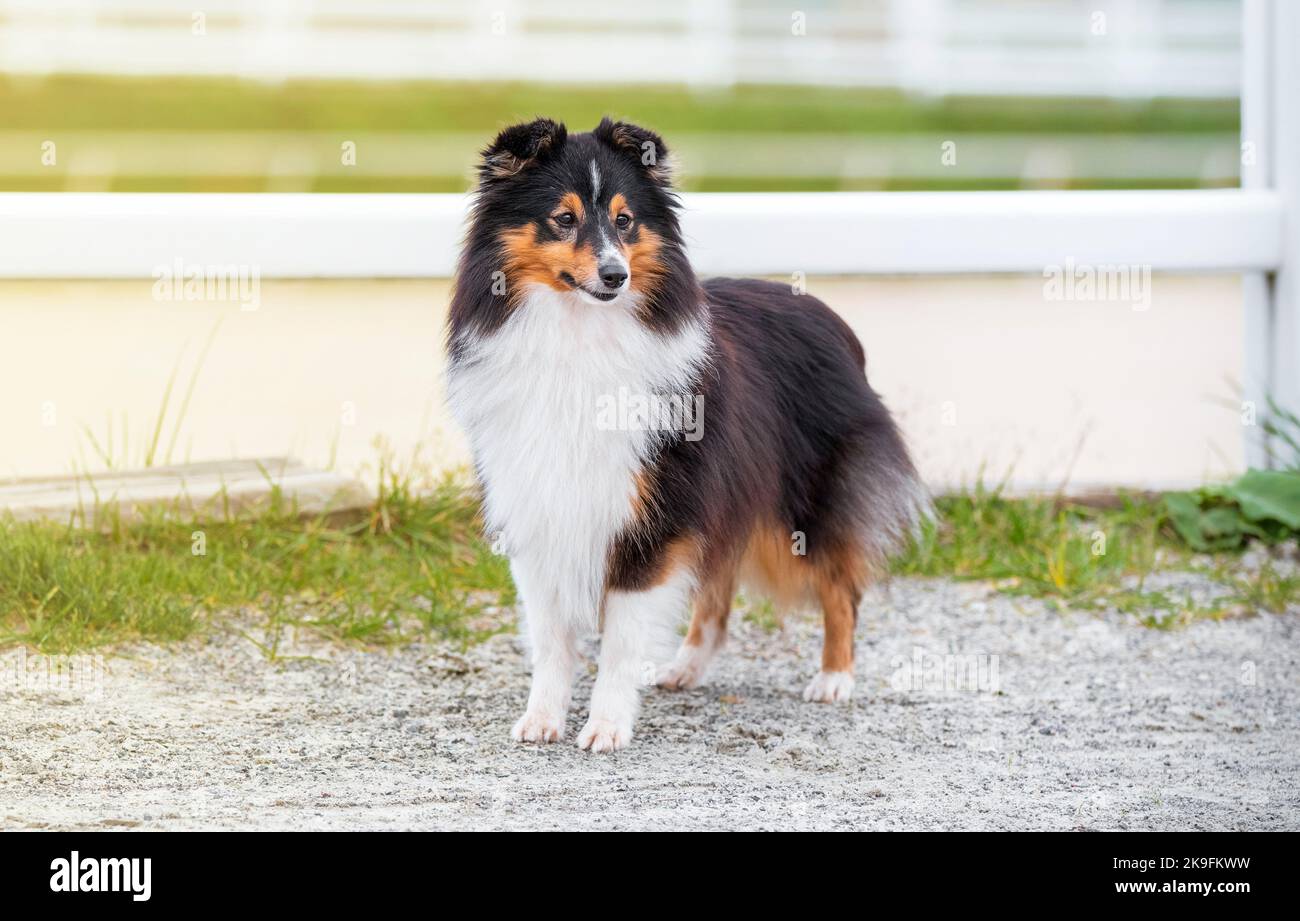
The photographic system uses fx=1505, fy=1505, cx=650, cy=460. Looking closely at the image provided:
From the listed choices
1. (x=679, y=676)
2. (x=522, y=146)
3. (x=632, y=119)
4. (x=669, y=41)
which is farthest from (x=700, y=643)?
(x=669, y=41)

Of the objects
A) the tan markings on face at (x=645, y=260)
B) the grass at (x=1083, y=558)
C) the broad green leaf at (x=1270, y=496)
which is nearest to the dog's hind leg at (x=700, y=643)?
the grass at (x=1083, y=558)

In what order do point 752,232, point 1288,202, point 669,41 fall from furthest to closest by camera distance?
point 669,41
point 1288,202
point 752,232

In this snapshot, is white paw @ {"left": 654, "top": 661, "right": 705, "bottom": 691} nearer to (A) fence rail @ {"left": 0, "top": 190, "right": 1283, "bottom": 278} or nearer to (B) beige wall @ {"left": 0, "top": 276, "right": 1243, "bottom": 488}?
(B) beige wall @ {"left": 0, "top": 276, "right": 1243, "bottom": 488}

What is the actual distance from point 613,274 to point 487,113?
3.46 meters

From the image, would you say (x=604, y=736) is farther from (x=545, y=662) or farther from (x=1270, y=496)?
(x=1270, y=496)

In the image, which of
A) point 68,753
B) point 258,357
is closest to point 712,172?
point 258,357

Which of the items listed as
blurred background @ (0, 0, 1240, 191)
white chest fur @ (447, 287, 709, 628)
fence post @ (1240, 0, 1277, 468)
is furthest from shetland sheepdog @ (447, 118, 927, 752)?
fence post @ (1240, 0, 1277, 468)

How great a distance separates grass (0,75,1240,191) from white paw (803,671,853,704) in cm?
288

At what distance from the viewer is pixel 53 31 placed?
6.29 metres

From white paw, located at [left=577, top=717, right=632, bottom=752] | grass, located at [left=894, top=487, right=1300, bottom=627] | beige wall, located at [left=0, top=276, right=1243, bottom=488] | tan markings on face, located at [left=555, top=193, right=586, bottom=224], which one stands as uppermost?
tan markings on face, located at [left=555, top=193, right=586, bottom=224]

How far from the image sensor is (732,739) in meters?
4.01

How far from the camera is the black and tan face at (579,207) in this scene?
11.7ft

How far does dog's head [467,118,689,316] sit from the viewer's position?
3568 mm

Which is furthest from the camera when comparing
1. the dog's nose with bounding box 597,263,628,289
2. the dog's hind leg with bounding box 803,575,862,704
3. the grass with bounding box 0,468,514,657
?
the grass with bounding box 0,468,514,657
